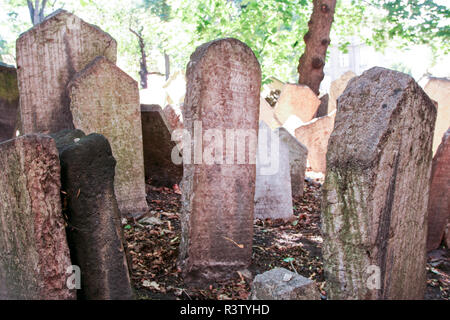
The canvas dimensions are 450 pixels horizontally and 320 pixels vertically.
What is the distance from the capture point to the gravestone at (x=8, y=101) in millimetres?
5371

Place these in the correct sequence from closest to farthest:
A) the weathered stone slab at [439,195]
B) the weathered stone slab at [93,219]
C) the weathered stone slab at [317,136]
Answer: the weathered stone slab at [93,219] < the weathered stone slab at [439,195] < the weathered stone slab at [317,136]

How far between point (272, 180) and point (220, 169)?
5.71 ft

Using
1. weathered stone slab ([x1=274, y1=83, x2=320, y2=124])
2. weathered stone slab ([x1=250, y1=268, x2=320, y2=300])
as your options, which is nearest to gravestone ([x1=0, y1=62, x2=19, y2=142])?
weathered stone slab ([x1=250, y1=268, x2=320, y2=300])

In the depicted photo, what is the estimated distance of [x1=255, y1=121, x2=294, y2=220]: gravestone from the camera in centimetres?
505

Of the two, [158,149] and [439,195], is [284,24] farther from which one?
[439,195]

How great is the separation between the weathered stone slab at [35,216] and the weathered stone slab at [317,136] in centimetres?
610

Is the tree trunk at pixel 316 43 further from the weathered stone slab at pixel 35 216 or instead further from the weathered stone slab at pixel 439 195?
the weathered stone slab at pixel 35 216

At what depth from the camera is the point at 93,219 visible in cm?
243

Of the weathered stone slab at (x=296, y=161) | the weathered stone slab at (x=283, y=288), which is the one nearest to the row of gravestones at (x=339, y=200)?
the weathered stone slab at (x=283, y=288)

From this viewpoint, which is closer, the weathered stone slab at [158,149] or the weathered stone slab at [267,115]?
the weathered stone slab at [158,149]

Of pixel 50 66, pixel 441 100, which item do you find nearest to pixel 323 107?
pixel 441 100

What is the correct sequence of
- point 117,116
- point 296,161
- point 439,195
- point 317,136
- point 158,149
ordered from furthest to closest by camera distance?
1. point 317,136
2. point 296,161
3. point 158,149
4. point 117,116
5. point 439,195
